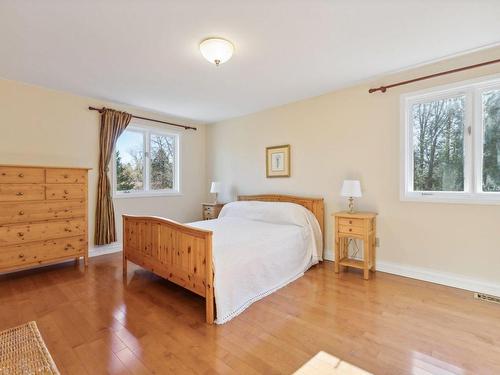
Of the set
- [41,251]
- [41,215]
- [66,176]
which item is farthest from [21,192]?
[41,251]

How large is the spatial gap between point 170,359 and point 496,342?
2.23 metres

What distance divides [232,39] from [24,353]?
279 centimetres

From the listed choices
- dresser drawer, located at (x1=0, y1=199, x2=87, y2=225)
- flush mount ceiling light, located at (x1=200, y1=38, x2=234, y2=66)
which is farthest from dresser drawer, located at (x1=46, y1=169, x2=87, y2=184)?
flush mount ceiling light, located at (x1=200, y1=38, x2=234, y2=66)

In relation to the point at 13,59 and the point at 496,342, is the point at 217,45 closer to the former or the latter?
the point at 13,59

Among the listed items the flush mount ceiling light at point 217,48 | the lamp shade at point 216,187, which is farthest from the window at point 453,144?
the lamp shade at point 216,187

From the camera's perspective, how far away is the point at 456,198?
2.74 m

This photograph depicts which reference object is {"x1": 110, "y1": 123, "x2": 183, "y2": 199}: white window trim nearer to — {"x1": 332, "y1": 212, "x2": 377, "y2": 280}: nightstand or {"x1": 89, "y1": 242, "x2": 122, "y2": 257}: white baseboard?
{"x1": 89, "y1": 242, "x2": 122, "y2": 257}: white baseboard

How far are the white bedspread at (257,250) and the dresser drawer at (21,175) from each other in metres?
2.04

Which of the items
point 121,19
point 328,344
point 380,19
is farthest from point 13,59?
point 328,344

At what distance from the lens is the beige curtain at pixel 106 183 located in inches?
154

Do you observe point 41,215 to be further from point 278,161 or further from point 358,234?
point 358,234

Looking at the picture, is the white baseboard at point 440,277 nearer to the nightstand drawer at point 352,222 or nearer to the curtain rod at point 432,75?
the nightstand drawer at point 352,222

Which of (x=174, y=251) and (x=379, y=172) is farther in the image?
(x=379, y=172)

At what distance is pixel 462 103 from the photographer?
2.77m
